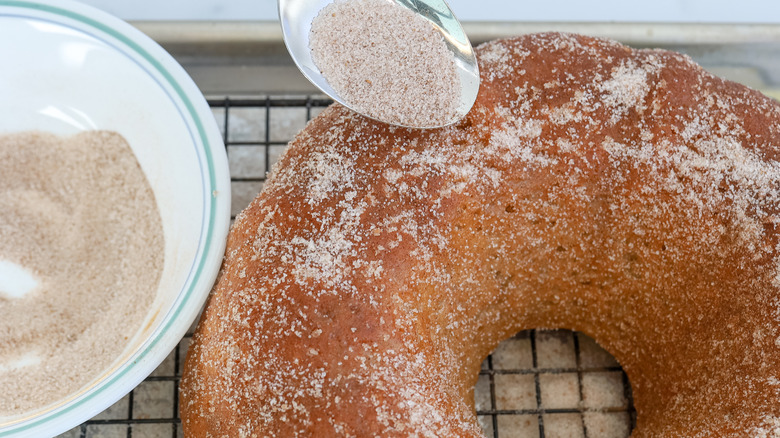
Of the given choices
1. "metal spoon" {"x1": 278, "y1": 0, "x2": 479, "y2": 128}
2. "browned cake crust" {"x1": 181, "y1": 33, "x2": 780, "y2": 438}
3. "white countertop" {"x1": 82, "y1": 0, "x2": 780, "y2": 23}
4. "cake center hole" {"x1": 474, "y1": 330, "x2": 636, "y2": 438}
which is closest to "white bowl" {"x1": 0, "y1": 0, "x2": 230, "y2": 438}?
"browned cake crust" {"x1": 181, "y1": 33, "x2": 780, "y2": 438}

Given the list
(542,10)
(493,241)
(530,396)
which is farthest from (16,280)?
(542,10)

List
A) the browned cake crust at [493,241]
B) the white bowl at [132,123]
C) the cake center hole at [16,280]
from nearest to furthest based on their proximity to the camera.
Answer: the browned cake crust at [493,241]
the white bowl at [132,123]
the cake center hole at [16,280]

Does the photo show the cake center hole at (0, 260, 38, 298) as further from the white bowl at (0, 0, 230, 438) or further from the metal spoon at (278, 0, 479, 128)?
the metal spoon at (278, 0, 479, 128)

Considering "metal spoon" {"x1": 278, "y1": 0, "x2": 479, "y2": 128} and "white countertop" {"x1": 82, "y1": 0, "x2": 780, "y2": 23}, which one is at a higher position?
"metal spoon" {"x1": 278, "y1": 0, "x2": 479, "y2": 128}

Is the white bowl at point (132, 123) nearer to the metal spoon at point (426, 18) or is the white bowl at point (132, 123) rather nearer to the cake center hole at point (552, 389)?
the metal spoon at point (426, 18)

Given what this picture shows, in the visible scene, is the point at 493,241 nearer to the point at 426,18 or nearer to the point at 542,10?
the point at 426,18

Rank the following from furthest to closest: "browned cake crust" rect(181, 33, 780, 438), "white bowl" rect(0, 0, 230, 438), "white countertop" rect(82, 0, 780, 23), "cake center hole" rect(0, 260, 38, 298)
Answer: "white countertop" rect(82, 0, 780, 23), "cake center hole" rect(0, 260, 38, 298), "white bowl" rect(0, 0, 230, 438), "browned cake crust" rect(181, 33, 780, 438)

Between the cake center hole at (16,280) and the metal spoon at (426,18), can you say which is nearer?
the metal spoon at (426,18)

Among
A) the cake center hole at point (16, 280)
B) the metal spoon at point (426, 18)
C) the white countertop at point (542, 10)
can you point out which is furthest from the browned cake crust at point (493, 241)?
the white countertop at point (542, 10)

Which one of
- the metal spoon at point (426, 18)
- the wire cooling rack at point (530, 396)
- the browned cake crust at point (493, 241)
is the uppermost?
the metal spoon at point (426, 18)
